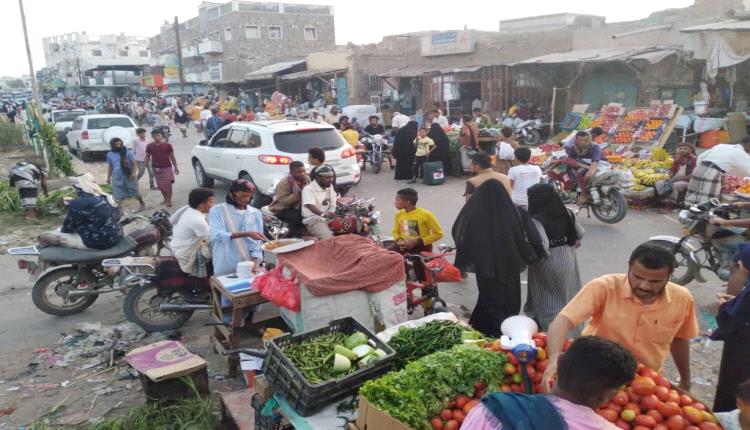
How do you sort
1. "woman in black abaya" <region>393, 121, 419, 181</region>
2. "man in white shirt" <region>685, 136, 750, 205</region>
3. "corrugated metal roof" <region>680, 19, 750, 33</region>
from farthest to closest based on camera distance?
"woman in black abaya" <region>393, 121, 419, 181</region>
"corrugated metal roof" <region>680, 19, 750, 33</region>
"man in white shirt" <region>685, 136, 750, 205</region>

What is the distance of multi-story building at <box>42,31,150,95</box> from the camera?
62.7 meters

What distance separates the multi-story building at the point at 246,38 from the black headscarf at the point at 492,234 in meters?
41.6

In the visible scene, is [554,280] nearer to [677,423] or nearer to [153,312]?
[677,423]

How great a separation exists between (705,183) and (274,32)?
4378 cm

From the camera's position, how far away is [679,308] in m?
2.72

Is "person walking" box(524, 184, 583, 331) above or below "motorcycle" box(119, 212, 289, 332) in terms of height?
above

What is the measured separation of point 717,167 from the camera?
7281 millimetres

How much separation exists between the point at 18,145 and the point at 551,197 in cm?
2470

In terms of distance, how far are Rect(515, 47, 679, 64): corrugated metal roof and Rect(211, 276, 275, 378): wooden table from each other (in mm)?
14835

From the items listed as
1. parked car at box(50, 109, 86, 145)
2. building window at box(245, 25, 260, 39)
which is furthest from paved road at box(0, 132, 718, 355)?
building window at box(245, 25, 260, 39)

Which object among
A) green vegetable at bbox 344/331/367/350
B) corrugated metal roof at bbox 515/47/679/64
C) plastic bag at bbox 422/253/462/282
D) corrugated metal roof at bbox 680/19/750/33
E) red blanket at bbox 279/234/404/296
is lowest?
plastic bag at bbox 422/253/462/282

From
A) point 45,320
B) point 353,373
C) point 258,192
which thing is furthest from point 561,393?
point 258,192

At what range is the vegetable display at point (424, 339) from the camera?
3.33 m

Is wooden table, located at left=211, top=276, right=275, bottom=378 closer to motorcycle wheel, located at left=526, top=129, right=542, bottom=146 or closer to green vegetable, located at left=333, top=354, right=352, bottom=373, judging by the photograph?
green vegetable, located at left=333, top=354, right=352, bottom=373
